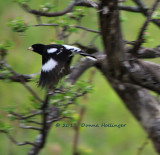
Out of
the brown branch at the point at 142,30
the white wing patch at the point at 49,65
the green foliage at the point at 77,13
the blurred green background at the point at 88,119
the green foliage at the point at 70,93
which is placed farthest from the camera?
the blurred green background at the point at 88,119

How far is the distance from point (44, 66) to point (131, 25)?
4.35 meters

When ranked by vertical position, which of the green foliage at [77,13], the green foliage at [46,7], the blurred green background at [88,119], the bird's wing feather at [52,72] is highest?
the green foliage at [46,7]

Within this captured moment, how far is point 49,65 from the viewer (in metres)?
3.09

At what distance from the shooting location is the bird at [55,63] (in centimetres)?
296

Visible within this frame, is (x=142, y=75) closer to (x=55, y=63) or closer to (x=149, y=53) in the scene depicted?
(x=149, y=53)

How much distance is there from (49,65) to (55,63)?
57mm

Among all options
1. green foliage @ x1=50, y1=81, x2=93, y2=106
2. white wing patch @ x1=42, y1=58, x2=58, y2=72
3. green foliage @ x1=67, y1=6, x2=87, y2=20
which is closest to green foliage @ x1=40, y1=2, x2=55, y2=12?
green foliage @ x1=67, y1=6, x2=87, y2=20

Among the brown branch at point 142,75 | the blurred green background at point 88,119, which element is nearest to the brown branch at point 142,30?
the brown branch at point 142,75

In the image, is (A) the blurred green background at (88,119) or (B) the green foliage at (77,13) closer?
(B) the green foliage at (77,13)

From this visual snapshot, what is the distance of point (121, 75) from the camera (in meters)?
2.98

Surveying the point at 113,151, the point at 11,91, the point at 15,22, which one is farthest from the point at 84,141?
the point at 15,22

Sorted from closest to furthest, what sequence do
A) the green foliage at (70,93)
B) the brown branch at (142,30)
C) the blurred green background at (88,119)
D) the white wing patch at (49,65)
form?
the brown branch at (142,30)
the green foliage at (70,93)
the white wing patch at (49,65)
the blurred green background at (88,119)

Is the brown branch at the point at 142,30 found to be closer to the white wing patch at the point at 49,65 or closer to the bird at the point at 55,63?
the bird at the point at 55,63

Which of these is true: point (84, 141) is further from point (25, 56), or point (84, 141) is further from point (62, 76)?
point (62, 76)
